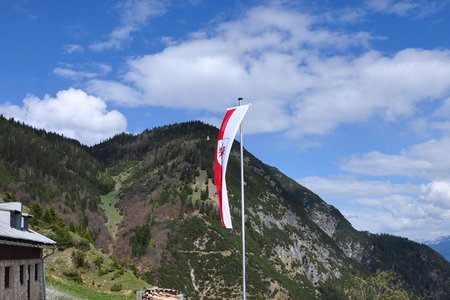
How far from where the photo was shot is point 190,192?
188 meters

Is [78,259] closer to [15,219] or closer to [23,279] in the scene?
[15,219]

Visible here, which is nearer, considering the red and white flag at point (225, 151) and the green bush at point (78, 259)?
the red and white flag at point (225, 151)

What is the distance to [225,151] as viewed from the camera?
2233 cm

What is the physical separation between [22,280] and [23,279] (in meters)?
0.11

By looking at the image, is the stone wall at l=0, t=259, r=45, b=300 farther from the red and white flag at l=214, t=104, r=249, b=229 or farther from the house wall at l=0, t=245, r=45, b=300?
the red and white flag at l=214, t=104, r=249, b=229

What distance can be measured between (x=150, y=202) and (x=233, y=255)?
44194 mm

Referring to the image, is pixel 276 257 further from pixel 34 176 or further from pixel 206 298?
pixel 34 176

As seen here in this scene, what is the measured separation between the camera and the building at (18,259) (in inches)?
949

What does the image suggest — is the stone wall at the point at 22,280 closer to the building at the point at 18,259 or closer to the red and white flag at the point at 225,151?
the building at the point at 18,259

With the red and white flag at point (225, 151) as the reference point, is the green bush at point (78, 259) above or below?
below

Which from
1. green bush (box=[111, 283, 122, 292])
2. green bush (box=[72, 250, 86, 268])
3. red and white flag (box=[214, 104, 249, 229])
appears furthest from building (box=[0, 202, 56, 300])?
green bush (box=[72, 250, 86, 268])

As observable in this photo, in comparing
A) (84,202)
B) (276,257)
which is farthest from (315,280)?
(84,202)

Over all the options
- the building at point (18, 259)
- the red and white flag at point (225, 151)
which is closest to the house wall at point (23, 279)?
the building at point (18, 259)

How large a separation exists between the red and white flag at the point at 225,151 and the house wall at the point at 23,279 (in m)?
10.5
